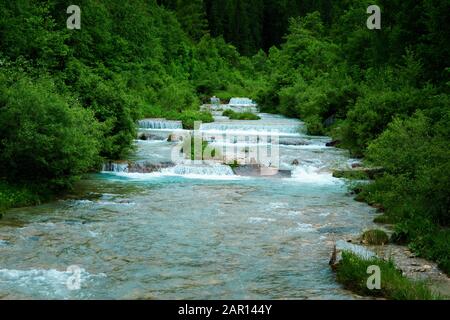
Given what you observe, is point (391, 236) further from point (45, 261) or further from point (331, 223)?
point (45, 261)

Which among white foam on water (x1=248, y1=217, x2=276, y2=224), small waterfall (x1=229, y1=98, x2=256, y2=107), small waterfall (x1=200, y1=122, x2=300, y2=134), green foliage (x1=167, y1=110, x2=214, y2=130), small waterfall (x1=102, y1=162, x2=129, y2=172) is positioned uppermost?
small waterfall (x1=229, y1=98, x2=256, y2=107)

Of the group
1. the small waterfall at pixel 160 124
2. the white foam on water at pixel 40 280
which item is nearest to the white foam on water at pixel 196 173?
the white foam on water at pixel 40 280

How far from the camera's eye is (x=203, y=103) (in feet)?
210

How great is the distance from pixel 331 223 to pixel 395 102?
1151 cm

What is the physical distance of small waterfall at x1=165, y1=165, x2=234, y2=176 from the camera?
83.3 ft

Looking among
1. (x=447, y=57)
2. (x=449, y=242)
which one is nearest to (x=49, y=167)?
(x=449, y=242)

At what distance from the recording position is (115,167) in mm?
25188

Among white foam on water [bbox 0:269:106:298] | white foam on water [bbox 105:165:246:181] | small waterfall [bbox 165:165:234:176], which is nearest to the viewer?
white foam on water [bbox 0:269:106:298]

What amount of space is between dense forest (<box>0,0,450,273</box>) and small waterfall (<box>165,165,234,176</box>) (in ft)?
8.88

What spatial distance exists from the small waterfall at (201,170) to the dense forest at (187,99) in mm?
2706

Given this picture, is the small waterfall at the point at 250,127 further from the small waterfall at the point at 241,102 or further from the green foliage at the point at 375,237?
the green foliage at the point at 375,237

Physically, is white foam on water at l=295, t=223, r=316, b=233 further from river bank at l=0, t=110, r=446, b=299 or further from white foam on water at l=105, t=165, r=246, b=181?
white foam on water at l=105, t=165, r=246, b=181

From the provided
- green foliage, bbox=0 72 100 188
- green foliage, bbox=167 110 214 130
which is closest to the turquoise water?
green foliage, bbox=0 72 100 188

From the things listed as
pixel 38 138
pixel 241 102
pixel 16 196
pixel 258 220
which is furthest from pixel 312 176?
pixel 241 102
